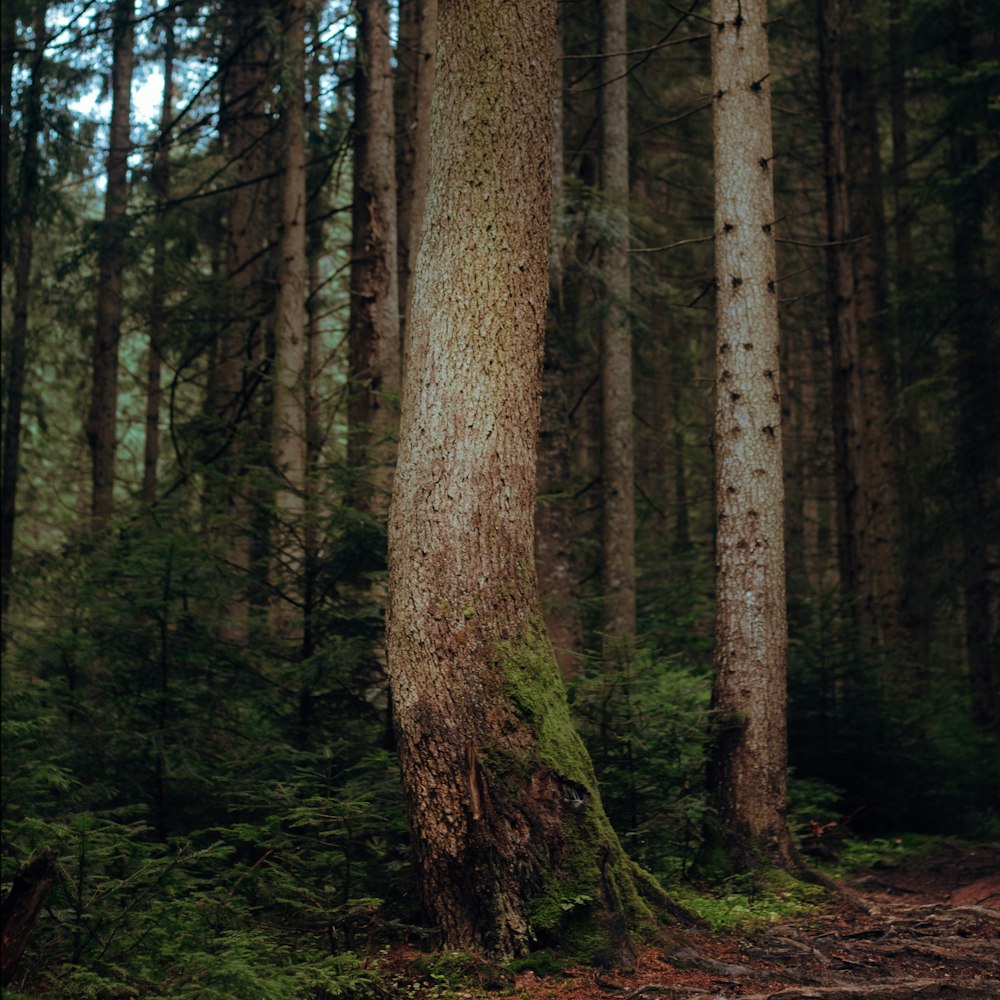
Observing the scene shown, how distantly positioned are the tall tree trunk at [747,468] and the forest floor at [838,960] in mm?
1032

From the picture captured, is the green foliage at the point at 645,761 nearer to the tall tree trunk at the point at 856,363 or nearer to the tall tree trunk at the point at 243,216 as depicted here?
the tall tree trunk at the point at 856,363

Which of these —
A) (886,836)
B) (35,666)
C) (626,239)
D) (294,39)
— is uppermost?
(294,39)

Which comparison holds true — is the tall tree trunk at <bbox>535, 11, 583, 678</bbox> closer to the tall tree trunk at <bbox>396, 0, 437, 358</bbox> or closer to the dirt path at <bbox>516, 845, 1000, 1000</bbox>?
the tall tree trunk at <bbox>396, 0, 437, 358</bbox>

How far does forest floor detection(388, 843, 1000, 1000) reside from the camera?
189 inches

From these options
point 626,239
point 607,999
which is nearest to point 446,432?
point 607,999

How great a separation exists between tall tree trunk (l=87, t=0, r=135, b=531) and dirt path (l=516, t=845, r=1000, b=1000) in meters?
10.8

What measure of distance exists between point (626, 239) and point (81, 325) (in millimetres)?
9402

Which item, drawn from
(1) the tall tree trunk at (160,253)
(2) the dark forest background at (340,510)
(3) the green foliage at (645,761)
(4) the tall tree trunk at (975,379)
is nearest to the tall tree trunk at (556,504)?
(2) the dark forest background at (340,510)

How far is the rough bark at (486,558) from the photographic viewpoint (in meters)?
5.13

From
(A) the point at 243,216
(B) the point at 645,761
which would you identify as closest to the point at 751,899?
(B) the point at 645,761

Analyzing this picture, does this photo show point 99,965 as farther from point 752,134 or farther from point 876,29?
point 876,29

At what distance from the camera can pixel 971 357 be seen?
1341 cm

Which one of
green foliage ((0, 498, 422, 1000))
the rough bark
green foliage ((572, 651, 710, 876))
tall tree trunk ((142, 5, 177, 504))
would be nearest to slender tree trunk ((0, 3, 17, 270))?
tall tree trunk ((142, 5, 177, 504))

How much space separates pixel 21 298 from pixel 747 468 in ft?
43.7
